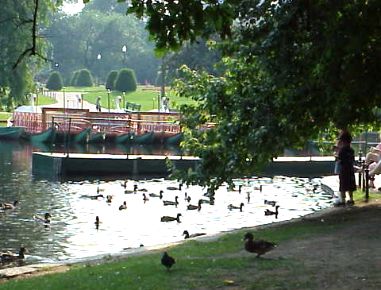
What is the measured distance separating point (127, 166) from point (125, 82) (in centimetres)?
5040

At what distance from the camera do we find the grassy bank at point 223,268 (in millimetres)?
8984

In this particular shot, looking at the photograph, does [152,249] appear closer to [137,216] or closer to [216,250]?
[216,250]

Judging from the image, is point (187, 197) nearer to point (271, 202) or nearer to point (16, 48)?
point (271, 202)

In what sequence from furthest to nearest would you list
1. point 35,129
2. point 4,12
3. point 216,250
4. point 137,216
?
point 35,129 → point 4,12 → point 137,216 → point 216,250

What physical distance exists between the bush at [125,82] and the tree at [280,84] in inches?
2650

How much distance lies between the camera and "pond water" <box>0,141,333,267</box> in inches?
729

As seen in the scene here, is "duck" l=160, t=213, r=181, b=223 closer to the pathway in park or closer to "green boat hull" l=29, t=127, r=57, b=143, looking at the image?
"green boat hull" l=29, t=127, r=57, b=143

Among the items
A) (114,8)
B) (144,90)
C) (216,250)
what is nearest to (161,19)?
(216,250)

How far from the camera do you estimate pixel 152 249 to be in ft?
44.7

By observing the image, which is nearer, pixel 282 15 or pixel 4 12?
pixel 282 15

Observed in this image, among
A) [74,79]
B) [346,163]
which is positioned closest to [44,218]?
[346,163]

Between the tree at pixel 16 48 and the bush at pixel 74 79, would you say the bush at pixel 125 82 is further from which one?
the tree at pixel 16 48

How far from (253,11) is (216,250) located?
18.9 ft

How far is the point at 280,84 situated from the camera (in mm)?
15141
